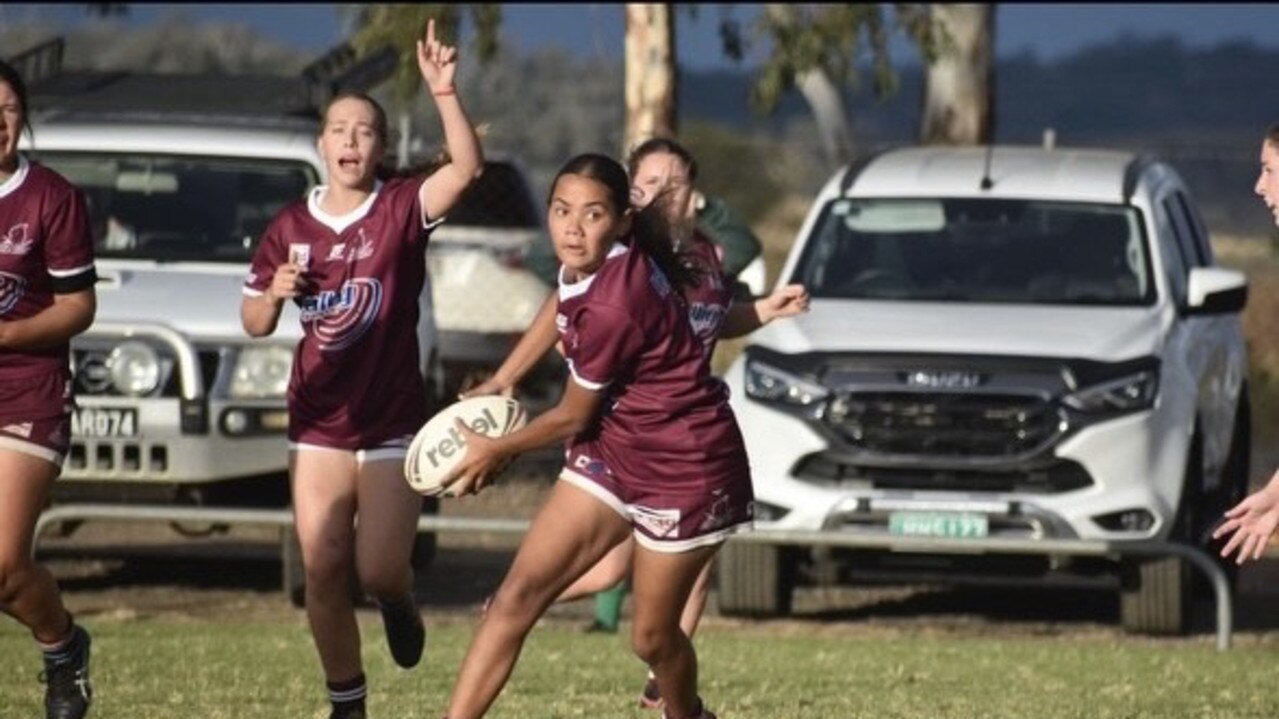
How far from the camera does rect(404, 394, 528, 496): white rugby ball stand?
9.70m

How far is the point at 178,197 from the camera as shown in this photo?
16703 mm

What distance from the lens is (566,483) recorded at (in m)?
9.94

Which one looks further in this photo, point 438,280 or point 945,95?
point 945,95

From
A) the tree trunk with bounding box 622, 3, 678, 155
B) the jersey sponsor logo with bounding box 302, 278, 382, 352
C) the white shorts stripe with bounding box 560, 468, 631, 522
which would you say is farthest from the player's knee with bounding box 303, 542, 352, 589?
the tree trunk with bounding box 622, 3, 678, 155

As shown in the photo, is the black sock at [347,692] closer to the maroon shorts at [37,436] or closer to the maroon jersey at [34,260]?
the maroon shorts at [37,436]

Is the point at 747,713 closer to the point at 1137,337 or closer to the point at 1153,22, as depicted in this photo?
the point at 1137,337

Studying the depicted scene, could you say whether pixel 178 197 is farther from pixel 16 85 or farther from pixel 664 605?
pixel 664 605

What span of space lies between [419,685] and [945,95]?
18.9 meters

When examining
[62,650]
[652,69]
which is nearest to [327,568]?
[62,650]

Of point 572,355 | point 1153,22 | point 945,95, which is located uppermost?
point 572,355

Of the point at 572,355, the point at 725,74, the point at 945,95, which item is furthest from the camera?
the point at 725,74

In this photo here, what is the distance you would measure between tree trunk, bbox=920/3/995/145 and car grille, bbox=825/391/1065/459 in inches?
619

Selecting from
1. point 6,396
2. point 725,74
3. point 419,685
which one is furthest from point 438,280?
point 725,74

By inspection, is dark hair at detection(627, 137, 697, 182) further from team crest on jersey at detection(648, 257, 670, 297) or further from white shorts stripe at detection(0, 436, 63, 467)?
white shorts stripe at detection(0, 436, 63, 467)
